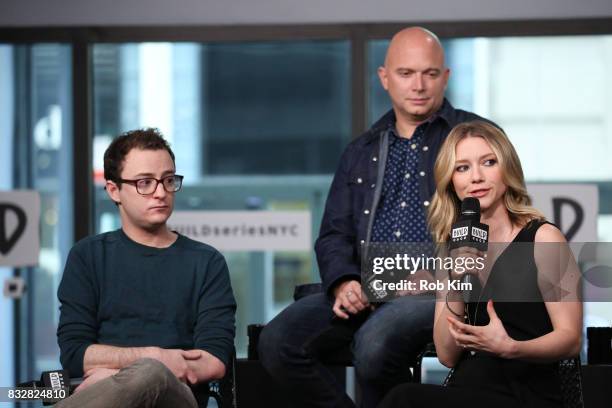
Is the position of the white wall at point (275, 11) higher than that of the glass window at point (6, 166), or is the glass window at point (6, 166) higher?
the white wall at point (275, 11)

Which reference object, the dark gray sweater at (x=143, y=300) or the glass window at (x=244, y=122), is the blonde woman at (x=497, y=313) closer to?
the dark gray sweater at (x=143, y=300)

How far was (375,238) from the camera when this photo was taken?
3.84 metres

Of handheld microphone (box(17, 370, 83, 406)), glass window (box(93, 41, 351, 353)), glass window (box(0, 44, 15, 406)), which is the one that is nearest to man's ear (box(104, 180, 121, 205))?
handheld microphone (box(17, 370, 83, 406))

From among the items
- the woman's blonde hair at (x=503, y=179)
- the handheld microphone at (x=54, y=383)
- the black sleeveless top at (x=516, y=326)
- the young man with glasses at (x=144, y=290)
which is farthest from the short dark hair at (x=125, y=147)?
the black sleeveless top at (x=516, y=326)

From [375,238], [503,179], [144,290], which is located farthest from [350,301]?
[503,179]

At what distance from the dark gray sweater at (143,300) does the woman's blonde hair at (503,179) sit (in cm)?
73

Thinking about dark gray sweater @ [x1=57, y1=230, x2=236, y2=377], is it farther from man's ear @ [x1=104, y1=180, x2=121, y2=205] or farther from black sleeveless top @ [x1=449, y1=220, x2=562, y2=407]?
Result: black sleeveless top @ [x1=449, y1=220, x2=562, y2=407]

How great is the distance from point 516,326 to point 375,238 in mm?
1024

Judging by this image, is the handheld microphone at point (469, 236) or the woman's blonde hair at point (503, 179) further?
the woman's blonde hair at point (503, 179)

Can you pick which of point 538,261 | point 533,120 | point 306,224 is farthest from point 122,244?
point 533,120

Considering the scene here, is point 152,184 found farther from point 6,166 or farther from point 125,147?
point 6,166

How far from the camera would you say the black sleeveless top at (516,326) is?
112 inches

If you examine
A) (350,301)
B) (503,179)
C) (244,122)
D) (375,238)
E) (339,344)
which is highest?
(244,122)

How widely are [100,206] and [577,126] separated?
2.67m
